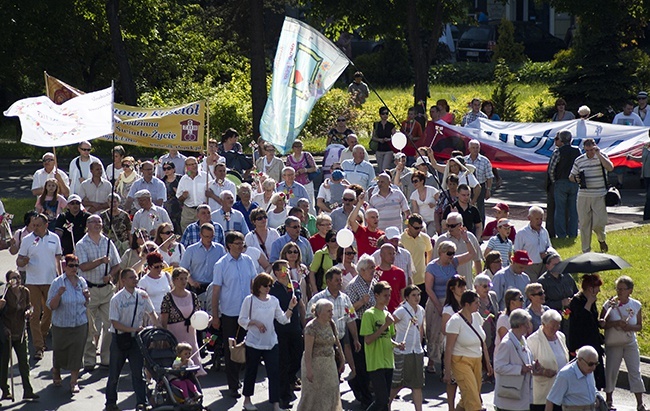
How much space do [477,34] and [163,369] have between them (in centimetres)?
4381

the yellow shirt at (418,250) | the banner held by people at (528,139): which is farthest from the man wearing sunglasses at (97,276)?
the banner held by people at (528,139)

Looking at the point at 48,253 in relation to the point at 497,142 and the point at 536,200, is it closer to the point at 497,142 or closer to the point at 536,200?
the point at 497,142

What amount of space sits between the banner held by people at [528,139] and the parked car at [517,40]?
1240 inches

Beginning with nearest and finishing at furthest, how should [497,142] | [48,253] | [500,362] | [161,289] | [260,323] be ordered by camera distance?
1. [500,362]
2. [260,323]
3. [161,289]
4. [48,253]
5. [497,142]

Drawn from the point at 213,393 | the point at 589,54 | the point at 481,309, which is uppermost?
the point at 589,54

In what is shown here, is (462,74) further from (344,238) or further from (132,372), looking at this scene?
(132,372)

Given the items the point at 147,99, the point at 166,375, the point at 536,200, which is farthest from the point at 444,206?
the point at 147,99

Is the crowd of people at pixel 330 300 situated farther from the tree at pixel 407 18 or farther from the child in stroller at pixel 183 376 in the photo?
the tree at pixel 407 18

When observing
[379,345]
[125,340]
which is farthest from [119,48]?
[379,345]

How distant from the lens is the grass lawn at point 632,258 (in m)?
15.9

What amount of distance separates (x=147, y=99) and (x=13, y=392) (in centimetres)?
2571

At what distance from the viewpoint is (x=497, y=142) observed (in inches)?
867

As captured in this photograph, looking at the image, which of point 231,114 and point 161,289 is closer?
point 161,289

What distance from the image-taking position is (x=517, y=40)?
2110 inches
